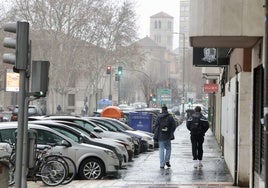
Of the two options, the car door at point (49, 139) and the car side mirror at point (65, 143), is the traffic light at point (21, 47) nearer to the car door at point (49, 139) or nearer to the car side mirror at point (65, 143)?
the car side mirror at point (65, 143)

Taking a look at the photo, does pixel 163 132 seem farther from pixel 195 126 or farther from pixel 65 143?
pixel 65 143

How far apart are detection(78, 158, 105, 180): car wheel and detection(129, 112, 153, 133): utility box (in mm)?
16562

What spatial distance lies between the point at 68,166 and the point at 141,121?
17.9m

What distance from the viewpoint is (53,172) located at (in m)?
13.8

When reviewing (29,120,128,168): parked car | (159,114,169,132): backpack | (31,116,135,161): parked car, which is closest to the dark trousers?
(159,114,169,132): backpack

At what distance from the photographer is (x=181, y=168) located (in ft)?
59.1

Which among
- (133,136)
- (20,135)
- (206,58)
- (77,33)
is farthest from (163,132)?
(77,33)

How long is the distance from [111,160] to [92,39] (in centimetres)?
4990

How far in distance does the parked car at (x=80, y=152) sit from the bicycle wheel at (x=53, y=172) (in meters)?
1.20

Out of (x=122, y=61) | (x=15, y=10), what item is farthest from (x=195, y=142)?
(x=122, y=61)

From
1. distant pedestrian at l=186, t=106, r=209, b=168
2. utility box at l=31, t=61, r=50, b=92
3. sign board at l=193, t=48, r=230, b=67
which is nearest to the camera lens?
utility box at l=31, t=61, r=50, b=92

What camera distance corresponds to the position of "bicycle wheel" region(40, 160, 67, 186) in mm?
13758

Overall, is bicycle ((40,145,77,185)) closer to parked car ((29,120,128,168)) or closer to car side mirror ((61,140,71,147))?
car side mirror ((61,140,71,147))

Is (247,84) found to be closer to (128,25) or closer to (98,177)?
(98,177)
